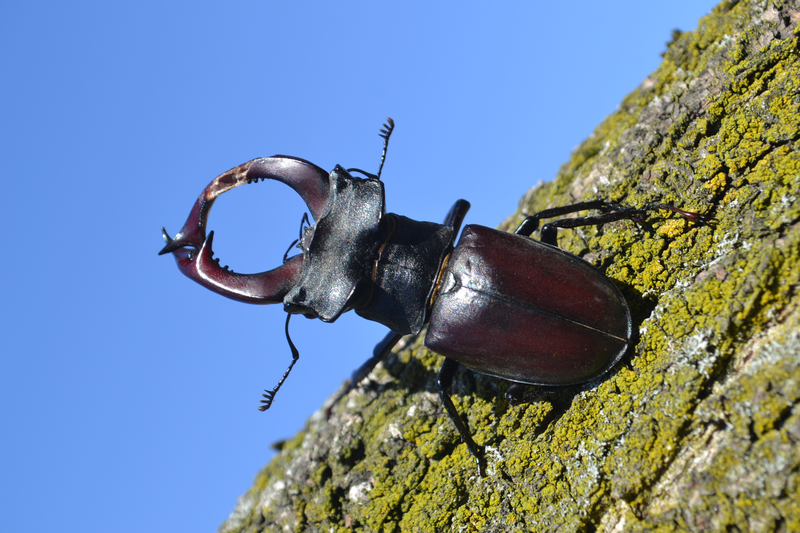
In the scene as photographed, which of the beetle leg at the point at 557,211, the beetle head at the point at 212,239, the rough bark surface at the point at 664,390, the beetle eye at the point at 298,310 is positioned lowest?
the rough bark surface at the point at 664,390

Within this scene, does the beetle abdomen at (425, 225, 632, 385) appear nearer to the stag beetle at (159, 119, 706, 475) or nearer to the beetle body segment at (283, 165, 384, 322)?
the stag beetle at (159, 119, 706, 475)

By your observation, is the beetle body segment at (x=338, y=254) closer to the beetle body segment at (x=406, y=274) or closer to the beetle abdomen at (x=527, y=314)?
the beetle body segment at (x=406, y=274)

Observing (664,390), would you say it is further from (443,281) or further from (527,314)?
(443,281)

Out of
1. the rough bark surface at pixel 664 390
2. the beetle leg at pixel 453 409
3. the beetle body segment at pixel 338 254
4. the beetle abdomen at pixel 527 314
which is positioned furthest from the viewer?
the beetle body segment at pixel 338 254

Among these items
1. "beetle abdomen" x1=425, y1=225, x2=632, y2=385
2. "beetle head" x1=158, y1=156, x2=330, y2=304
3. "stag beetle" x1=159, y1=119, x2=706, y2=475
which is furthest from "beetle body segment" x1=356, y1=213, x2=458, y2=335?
"beetle head" x1=158, y1=156, x2=330, y2=304

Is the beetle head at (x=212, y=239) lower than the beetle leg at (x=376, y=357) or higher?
higher

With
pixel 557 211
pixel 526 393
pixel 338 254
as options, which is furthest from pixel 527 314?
pixel 338 254

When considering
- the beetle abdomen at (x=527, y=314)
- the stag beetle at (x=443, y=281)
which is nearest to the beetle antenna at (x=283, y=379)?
the stag beetle at (x=443, y=281)

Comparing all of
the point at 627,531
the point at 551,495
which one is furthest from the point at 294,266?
the point at 627,531
